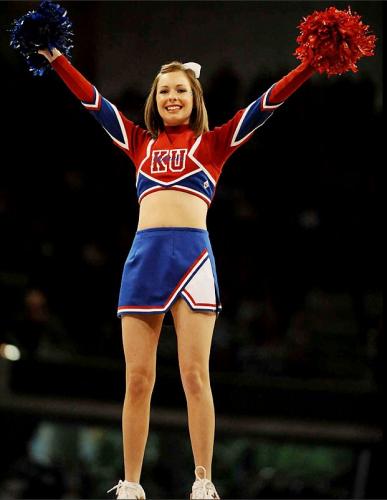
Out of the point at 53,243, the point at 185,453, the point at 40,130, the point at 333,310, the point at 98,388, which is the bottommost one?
the point at 185,453

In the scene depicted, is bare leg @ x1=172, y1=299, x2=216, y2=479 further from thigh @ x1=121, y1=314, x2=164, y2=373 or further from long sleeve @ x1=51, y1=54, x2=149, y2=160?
long sleeve @ x1=51, y1=54, x2=149, y2=160

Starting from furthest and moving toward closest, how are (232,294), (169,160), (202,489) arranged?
1. (232,294)
2. (169,160)
3. (202,489)


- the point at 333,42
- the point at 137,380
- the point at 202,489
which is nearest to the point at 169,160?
the point at 333,42

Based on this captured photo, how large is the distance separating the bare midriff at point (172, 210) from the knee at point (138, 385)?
650mm

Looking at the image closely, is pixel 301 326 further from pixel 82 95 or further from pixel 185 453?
pixel 82 95

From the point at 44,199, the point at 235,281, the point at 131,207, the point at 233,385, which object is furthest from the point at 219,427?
the point at 44,199

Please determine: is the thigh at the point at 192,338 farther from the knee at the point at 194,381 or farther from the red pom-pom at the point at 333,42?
the red pom-pom at the point at 333,42

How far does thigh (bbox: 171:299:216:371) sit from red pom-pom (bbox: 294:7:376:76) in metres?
1.19

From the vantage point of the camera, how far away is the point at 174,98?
388 cm

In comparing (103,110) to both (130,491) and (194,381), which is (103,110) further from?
(130,491)

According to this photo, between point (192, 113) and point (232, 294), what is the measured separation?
4.16 m

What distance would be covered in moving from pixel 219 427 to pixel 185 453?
0.95 meters

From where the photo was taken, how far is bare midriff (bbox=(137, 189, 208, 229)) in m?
3.77

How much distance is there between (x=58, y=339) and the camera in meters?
7.55
